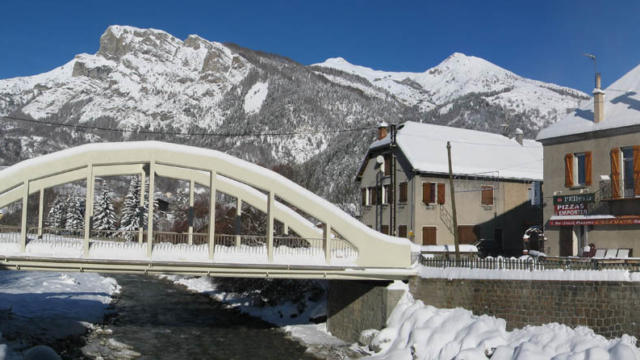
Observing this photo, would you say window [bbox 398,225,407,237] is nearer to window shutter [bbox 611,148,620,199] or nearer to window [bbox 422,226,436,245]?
window [bbox 422,226,436,245]

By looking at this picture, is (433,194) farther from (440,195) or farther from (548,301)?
(548,301)

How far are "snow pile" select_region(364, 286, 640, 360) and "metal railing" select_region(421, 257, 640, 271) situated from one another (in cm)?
206

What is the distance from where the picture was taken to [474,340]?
20.2 meters

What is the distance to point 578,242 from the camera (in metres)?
28.5

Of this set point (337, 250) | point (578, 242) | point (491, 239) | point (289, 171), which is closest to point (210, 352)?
point (337, 250)

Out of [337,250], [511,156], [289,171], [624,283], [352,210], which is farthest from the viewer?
[289,171]

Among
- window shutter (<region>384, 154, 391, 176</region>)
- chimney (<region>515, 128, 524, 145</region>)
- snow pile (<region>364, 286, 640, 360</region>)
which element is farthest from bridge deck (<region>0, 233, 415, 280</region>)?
chimney (<region>515, 128, 524, 145</region>)

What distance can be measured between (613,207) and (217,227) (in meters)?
36.0

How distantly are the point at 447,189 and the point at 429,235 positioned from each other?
356 centimetres

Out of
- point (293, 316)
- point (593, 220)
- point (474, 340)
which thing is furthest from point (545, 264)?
point (293, 316)

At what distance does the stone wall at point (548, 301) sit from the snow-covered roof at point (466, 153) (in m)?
15.8

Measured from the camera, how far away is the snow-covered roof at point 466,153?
132ft

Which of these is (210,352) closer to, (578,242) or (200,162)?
(200,162)

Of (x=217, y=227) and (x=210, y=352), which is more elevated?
(x=217, y=227)
